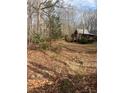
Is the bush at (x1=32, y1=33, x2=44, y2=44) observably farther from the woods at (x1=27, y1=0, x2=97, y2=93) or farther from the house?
the house

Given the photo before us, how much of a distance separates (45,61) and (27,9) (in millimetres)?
385

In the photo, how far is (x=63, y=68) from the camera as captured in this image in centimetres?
188

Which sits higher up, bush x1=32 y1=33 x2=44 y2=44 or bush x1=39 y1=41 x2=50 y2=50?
bush x1=32 y1=33 x2=44 y2=44

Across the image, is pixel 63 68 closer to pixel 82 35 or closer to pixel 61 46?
pixel 61 46

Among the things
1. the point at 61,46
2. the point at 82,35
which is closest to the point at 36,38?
the point at 61,46

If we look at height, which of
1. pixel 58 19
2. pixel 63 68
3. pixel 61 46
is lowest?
pixel 63 68

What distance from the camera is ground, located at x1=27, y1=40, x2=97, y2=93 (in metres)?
1.87

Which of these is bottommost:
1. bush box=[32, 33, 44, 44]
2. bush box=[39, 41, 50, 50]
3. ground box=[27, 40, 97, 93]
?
ground box=[27, 40, 97, 93]

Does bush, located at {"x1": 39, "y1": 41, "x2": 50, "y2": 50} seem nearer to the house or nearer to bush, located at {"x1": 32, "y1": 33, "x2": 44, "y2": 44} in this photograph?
bush, located at {"x1": 32, "y1": 33, "x2": 44, "y2": 44}

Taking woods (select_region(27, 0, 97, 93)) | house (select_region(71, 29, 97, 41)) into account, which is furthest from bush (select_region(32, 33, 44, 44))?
house (select_region(71, 29, 97, 41))

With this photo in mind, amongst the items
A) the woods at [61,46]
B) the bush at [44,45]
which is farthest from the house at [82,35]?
the bush at [44,45]
